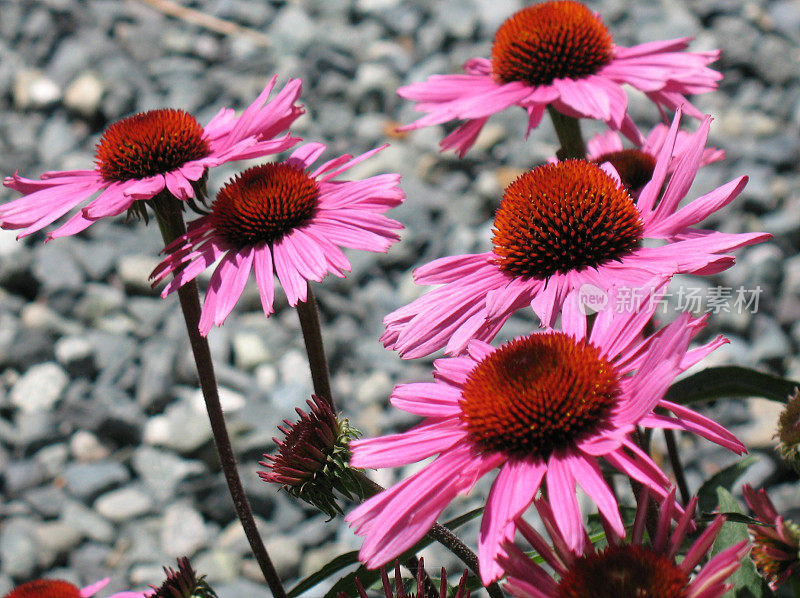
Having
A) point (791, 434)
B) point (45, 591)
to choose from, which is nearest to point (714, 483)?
point (791, 434)

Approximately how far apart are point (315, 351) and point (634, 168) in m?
0.40

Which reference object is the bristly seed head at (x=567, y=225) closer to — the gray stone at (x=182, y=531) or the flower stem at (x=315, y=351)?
the flower stem at (x=315, y=351)

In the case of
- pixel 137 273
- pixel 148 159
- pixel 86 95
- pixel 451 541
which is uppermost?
pixel 86 95

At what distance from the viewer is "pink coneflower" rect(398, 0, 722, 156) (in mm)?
913

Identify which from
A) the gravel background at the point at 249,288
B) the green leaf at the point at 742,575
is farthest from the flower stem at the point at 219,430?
A: the gravel background at the point at 249,288

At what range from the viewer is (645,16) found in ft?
9.91

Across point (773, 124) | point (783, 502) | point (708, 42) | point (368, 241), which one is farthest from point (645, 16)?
→ point (368, 241)

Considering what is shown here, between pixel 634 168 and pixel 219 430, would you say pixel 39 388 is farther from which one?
pixel 634 168

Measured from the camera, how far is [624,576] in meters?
0.48

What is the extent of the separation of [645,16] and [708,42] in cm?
25

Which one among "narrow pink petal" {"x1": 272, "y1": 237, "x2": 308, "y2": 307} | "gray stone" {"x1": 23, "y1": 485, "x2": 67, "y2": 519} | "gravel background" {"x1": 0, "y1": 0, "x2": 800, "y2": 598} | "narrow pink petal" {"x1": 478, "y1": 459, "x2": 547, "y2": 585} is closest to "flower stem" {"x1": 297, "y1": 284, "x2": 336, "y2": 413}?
"narrow pink petal" {"x1": 272, "y1": 237, "x2": 308, "y2": 307}

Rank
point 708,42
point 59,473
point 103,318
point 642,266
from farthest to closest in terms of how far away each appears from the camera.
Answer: point 708,42, point 103,318, point 59,473, point 642,266

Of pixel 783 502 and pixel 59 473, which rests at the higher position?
pixel 59 473

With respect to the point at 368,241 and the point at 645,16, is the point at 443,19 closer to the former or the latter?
the point at 645,16
